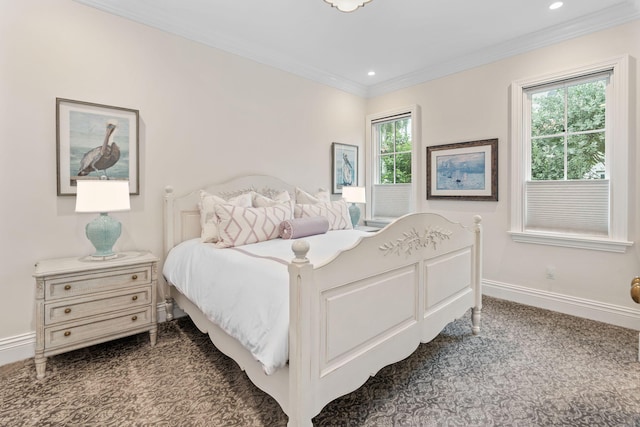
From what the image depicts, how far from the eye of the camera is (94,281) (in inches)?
79.7

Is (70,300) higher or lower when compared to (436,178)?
lower

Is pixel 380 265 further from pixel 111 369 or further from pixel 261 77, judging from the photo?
pixel 261 77

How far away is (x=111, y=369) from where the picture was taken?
199 centimetres

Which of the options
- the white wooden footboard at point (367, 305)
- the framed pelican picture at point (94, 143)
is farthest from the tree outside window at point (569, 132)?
the framed pelican picture at point (94, 143)

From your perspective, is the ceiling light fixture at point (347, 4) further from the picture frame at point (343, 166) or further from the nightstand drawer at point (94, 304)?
the nightstand drawer at point (94, 304)

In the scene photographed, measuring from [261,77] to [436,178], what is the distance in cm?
240

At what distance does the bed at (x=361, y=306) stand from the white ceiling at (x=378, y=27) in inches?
76.0

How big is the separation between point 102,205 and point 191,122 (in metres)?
1.17

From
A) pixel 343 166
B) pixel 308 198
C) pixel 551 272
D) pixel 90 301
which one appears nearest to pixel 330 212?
pixel 308 198

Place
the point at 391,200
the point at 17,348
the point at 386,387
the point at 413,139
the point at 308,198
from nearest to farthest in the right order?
the point at 386,387, the point at 17,348, the point at 308,198, the point at 413,139, the point at 391,200

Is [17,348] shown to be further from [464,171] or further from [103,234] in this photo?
[464,171]

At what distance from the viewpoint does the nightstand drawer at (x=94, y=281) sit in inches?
74.5

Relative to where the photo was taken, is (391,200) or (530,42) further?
(391,200)

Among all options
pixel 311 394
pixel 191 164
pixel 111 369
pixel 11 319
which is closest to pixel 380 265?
pixel 311 394
